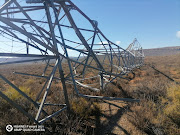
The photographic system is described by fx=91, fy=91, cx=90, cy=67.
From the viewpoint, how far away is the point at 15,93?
5.43 m

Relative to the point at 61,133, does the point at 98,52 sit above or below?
above

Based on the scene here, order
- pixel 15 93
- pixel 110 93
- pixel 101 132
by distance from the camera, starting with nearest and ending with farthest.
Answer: pixel 101 132 < pixel 15 93 < pixel 110 93

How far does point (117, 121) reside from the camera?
13.1 ft

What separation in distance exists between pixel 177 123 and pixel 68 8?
21.0 feet

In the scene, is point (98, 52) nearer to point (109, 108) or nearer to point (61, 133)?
point (109, 108)

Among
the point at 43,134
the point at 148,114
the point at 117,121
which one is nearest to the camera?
the point at 43,134

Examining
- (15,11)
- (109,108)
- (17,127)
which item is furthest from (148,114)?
(15,11)

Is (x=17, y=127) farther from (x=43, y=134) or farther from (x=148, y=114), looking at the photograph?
(x=148, y=114)

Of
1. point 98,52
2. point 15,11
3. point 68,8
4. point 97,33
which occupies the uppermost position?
point 68,8

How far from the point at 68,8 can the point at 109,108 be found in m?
5.54

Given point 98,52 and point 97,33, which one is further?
point 98,52

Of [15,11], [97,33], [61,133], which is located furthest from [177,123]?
[15,11]

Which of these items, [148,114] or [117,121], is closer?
[148,114]

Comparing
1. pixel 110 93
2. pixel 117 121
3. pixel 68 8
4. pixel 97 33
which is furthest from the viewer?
pixel 110 93
